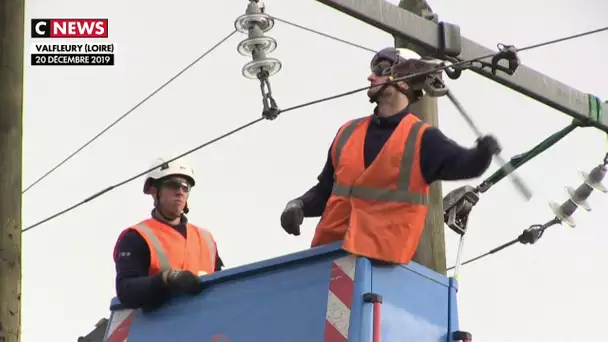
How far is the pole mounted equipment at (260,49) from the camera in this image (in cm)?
865

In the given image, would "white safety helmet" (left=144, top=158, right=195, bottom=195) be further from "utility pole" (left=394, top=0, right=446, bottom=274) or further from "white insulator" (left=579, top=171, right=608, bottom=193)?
"white insulator" (left=579, top=171, right=608, bottom=193)

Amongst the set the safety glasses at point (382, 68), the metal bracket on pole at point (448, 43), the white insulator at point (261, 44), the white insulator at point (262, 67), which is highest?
the metal bracket on pole at point (448, 43)

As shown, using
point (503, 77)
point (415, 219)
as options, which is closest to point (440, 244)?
point (503, 77)

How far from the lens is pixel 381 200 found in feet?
21.8

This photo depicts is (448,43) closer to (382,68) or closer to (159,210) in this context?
(382,68)

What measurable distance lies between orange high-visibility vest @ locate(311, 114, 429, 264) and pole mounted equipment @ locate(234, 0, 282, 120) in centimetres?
167

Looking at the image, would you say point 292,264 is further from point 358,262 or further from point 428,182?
point 428,182

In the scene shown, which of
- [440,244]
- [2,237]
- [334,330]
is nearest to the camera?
[334,330]

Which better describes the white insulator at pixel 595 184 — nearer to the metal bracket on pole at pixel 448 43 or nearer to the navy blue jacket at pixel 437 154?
the metal bracket on pole at pixel 448 43

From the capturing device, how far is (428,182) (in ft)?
22.0

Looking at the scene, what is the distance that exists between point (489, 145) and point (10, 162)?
2668 millimetres

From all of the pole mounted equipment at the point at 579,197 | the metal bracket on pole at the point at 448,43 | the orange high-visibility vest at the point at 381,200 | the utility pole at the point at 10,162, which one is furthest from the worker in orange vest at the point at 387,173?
the pole mounted equipment at the point at 579,197

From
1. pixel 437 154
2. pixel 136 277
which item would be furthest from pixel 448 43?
pixel 136 277

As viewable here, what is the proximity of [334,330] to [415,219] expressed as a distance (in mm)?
782
